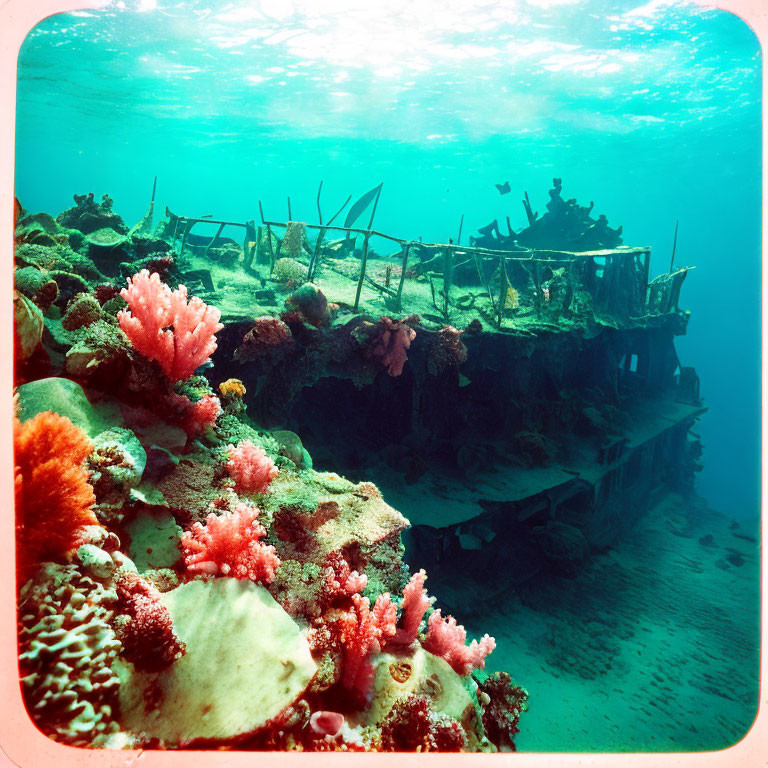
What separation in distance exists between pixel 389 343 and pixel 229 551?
5478mm

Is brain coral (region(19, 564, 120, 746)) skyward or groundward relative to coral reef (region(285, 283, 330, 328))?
groundward

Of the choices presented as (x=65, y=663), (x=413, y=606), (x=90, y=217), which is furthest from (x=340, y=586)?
(x=90, y=217)

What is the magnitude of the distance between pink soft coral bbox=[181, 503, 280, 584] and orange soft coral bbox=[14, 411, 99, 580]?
2.01 ft

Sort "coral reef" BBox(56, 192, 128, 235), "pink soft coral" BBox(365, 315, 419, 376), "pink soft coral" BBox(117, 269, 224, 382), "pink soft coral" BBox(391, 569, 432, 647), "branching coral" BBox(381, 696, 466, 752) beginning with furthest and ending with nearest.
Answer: "coral reef" BBox(56, 192, 128, 235)
"pink soft coral" BBox(365, 315, 419, 376)
"pink soft coral" BBox(117, 269, 224, 382)
"pink soft coral" BBox(391, 569, 432, 647)
"branching coral" BBox(381, 696, 466, 752)

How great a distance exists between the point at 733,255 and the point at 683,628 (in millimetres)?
111895

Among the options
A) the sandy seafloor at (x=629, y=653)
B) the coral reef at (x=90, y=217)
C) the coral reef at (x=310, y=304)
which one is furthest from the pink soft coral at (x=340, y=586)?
the coral reef at (x=90, y=217)

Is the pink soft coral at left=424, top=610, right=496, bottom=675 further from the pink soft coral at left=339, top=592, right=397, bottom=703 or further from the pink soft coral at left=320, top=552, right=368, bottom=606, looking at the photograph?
the pink soft coral at left=320, top=552, right=368, bottom=606

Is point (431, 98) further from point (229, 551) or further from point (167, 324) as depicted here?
point (229, 551)

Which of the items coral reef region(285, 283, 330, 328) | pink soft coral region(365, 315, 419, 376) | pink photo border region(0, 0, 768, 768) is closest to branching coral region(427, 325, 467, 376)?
pink soft coral region(365, 315, 419, 376)

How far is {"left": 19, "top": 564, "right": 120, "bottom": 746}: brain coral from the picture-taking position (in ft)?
5.23

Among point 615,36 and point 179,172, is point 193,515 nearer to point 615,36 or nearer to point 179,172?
point 615,36

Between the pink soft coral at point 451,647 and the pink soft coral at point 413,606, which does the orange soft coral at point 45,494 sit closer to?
the pink soft coral at point 413,606

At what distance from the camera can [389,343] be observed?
24.5 feet

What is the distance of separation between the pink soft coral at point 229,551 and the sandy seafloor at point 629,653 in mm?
4988
